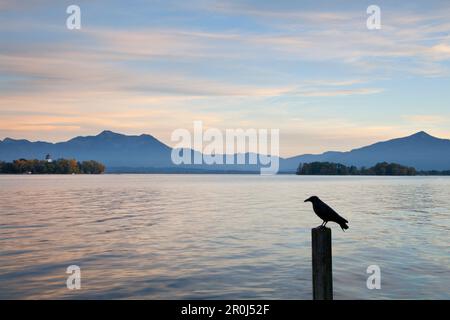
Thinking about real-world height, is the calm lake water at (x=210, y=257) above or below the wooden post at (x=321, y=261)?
below

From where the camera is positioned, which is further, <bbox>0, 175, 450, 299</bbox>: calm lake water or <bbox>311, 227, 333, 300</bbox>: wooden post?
<bbox>0, 175, 450, 299</bbox>: calm lake water

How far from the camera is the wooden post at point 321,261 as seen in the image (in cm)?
1420

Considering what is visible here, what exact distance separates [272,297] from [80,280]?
385 inches

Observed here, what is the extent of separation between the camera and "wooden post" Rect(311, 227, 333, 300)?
1420 cm

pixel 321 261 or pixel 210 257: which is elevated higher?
pixel 321 261

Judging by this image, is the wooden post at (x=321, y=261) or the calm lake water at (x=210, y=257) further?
the calm lake water at (x=210, y=257)

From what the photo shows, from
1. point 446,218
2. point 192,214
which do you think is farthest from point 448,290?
point 192,214

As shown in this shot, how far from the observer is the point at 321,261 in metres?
14.4

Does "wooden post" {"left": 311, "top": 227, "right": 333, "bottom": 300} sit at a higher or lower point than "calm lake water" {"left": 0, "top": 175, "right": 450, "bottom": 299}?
higher

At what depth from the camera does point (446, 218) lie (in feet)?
179

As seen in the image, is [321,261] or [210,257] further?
[210,257]
